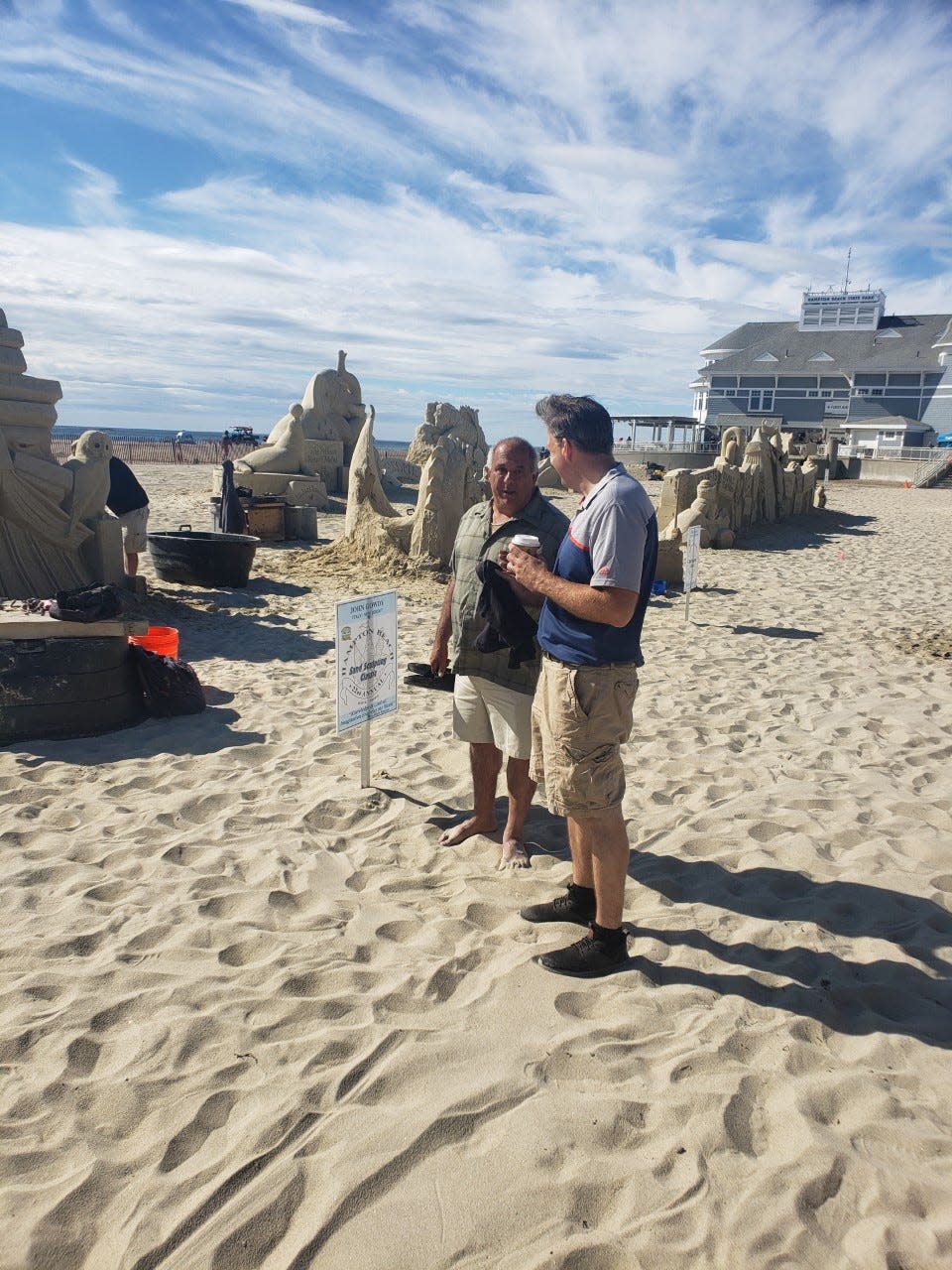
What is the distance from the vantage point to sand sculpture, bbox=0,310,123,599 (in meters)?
6.84

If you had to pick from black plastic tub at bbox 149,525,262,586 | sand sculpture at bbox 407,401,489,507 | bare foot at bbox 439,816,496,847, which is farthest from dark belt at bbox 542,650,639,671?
sand sculpture at bbox 407,401,489,507

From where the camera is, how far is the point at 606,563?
246 cm

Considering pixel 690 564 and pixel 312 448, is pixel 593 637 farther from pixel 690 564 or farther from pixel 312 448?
pixel 312 448

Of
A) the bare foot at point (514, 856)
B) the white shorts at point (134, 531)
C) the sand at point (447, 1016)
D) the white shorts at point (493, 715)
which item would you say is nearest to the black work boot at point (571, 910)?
the sand at point (447, 1016)

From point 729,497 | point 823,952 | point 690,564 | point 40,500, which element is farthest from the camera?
point 729,497

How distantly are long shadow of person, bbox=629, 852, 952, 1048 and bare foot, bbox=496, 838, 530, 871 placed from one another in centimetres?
46

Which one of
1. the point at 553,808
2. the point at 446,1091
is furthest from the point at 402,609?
the point at 446,1091

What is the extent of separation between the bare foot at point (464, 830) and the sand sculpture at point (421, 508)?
6.79 m

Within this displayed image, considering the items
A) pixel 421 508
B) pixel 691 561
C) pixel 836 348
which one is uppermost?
pixel 836 348

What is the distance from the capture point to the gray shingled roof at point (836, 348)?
152ft

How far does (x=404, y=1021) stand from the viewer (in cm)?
255

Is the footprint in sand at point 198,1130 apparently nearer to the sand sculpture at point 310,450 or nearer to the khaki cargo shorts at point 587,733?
the khaki cargo shorts at point 587,733

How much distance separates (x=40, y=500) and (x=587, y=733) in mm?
5981

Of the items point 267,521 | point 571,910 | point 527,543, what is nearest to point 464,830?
point 571,910
